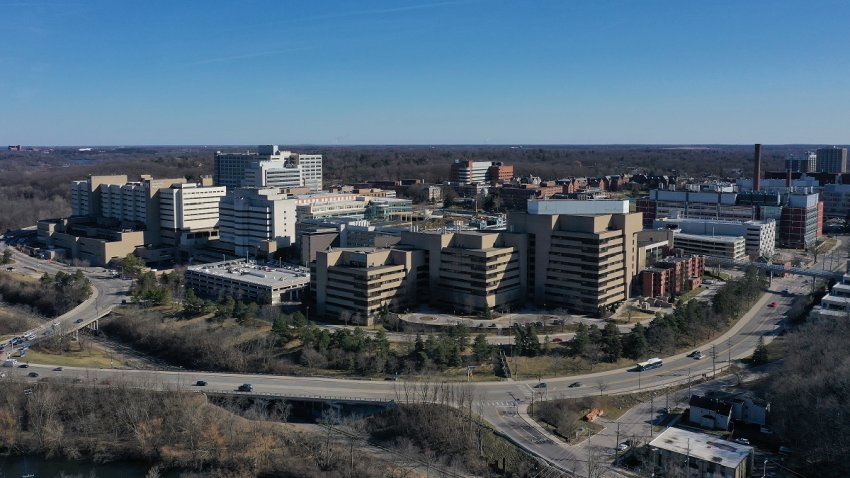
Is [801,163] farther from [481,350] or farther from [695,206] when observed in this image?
[481,350]

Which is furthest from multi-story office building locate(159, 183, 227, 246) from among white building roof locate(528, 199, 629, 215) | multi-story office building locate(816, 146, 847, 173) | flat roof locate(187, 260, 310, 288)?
multi-story office building locate(816, 146, 847, 173)

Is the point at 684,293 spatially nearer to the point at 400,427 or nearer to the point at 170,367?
the point at 400,427

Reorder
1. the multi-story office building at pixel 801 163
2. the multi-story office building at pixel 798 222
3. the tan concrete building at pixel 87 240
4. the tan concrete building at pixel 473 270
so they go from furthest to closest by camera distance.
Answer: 1. the multi-story office building at pixel 801 163
2. the multi-story office building at pixel 798 222
3. the tan concrete building at pixel 87 240
4. the tan concrete building at pixel 473 270

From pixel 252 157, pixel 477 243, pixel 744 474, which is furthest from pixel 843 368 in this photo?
pixel 252 157

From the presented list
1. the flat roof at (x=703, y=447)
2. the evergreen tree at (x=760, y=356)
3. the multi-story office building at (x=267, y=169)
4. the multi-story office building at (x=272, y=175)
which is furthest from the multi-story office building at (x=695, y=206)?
the flat roof at (x=703, y=447)

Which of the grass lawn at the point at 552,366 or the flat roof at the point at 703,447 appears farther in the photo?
the grass lawn at the point at 552,366

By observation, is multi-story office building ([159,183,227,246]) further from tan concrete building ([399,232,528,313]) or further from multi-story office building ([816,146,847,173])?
multi-story office building ([816,146,847,173])

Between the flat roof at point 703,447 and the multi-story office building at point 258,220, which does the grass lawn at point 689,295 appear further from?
the multi-story office building at point 258,220
